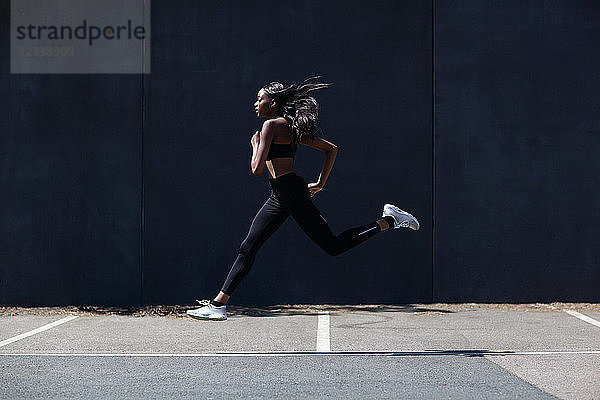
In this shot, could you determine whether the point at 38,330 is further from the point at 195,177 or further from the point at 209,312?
the point at 195,177

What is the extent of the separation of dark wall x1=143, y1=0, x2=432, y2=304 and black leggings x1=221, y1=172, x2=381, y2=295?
347 cm

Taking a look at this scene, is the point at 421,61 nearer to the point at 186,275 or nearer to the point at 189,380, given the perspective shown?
the point at 186,275

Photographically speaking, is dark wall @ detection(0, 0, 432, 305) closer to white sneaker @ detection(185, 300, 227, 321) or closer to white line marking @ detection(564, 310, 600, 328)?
white line marking @ detection(564, 310, 600, 328)

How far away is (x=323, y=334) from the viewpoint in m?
8.77

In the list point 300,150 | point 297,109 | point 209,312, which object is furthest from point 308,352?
point 300,150

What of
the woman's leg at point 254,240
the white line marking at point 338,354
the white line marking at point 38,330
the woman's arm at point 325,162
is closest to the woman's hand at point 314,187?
the woman's arm at point 325,162

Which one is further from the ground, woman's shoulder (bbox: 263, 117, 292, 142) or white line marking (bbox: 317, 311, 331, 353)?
woman's shoulder (bbox: 263, 117, 292, 142)

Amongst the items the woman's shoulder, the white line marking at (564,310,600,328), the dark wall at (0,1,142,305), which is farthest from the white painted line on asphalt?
the dark wall at (0,1,142,305)

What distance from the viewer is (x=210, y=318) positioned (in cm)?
774

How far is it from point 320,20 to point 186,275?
3.65 m

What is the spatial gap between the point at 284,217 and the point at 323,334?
61.0 inches

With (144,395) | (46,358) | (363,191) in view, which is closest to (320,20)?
(363,191)

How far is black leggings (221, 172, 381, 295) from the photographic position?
7711 millimetres

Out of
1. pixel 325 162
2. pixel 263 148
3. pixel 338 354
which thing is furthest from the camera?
pixel 325 162
